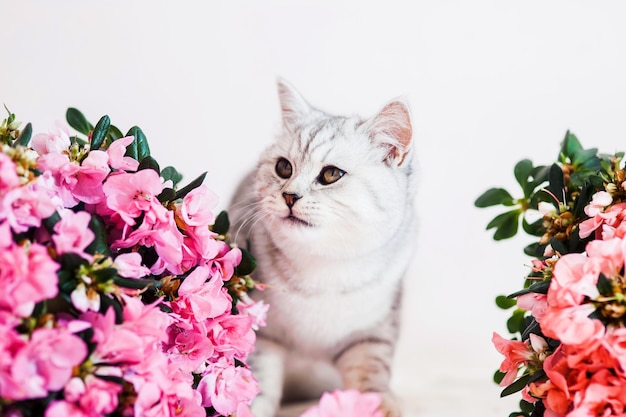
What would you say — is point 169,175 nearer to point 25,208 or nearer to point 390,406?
point 25,208

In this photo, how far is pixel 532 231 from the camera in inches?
46.8

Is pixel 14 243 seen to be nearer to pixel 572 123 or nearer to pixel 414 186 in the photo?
pixel 414 186

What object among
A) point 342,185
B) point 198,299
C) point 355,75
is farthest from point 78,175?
point 355,75

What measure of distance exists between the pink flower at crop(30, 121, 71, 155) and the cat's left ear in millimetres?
563

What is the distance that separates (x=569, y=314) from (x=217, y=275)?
1.55ft

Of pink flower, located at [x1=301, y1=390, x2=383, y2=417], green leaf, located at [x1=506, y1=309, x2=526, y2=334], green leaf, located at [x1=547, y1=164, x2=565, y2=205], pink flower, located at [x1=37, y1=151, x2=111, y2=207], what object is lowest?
pink flower, located at [x1=301, y1=390, x2=383, y2=417]

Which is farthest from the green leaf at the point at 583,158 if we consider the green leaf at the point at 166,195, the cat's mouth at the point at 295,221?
the green leaf at the point at 166,195

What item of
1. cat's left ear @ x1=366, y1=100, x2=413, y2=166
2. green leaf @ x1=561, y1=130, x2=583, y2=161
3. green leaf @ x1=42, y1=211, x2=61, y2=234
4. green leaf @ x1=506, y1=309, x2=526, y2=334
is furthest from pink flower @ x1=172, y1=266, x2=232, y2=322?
green leaf @ x1=561, y1=130, x2=583, y2=161

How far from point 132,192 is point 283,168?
461mm

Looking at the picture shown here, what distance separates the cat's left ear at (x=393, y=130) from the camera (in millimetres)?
1185

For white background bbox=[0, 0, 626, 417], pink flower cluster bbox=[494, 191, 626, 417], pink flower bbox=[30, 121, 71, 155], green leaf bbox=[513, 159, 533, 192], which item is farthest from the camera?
white background bbox=[0, 0, 626, 417]

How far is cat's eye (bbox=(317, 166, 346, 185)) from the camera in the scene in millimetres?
1204

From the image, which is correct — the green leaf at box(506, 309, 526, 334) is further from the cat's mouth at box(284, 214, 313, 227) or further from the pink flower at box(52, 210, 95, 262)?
the pink flower at box(52, 210, 95, 262)

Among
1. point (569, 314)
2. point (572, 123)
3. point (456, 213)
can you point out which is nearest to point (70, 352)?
point (569, 314)
